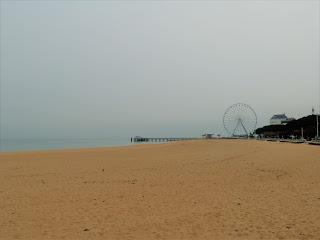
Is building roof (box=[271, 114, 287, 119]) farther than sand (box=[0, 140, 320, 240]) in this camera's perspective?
Yes

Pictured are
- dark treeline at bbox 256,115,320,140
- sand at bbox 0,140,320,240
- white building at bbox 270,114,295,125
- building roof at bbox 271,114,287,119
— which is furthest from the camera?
building roof at bbox 271,114,287,119

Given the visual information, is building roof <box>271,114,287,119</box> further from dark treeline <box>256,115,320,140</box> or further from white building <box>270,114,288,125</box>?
dark treeline <box>256,115,320,140</box>

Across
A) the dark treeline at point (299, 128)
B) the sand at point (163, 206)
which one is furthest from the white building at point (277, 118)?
the sand at point (163, 206)

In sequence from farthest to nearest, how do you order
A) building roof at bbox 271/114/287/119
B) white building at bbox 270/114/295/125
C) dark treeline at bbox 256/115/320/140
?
building roof at bbox 271/114/287/119 < white building at bbox 270/114/295/125 < dark treeline at bbox 256/115/320/140

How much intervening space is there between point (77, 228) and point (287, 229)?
3.70 metres

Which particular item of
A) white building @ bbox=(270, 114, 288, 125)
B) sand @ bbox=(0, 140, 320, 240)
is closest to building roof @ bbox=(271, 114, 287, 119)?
white building @ bbox=(270, 114, 288, 125)

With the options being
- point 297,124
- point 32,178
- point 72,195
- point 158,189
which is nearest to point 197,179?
point 158,189

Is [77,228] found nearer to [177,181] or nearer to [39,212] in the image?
[39,212]

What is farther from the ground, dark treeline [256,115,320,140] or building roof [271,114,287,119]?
building roof [271,114,287,119]

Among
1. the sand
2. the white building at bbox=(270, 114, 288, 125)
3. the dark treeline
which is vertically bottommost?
the sand

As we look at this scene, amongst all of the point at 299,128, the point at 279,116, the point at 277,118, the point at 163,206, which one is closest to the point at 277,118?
the point at 277,118

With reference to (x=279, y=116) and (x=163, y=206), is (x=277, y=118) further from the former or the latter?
(x=163, y=206)

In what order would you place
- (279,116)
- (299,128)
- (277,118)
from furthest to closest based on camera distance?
(279,116) → (277,118) → (299,128)

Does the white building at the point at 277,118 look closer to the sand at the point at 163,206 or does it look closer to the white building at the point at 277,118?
the white building at the point at 277,118
